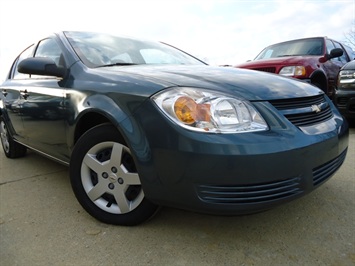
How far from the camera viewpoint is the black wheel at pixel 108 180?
5.89 ft

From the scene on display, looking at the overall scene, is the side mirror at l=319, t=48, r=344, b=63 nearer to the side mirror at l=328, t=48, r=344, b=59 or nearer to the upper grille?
the side mirror at l=328, t=48, r=344, b=59

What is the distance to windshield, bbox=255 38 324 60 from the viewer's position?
566 cm

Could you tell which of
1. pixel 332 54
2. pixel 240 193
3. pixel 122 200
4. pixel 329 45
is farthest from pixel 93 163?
pixel 329 45

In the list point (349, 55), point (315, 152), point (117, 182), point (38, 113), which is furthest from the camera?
point (349, 55)

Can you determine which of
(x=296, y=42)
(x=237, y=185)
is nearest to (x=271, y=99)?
(x=237, y=185)

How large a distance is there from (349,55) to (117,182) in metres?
6.75

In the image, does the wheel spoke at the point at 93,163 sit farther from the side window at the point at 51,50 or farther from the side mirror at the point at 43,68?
the side window at the point at 51,50

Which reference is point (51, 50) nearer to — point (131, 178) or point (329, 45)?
point (131, 178)

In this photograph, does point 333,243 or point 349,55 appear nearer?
point 333,243

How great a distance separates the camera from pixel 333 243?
1647 millimetres

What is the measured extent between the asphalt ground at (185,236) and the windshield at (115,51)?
43.8 inches

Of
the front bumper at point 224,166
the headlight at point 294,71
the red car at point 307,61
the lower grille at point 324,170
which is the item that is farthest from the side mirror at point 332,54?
the front bumper at point 224,166

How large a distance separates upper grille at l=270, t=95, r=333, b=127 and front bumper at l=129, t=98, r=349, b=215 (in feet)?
0.28

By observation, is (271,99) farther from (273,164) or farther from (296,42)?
(296,42)
